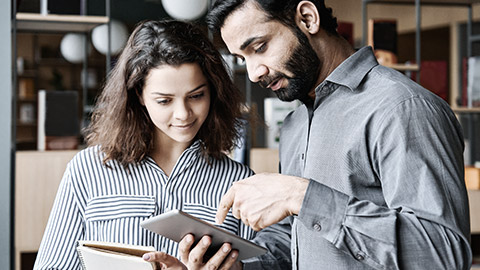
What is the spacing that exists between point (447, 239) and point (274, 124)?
2657 millimetres

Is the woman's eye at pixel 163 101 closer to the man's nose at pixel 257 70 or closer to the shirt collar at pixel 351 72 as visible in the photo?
the man's nose at pixel 257 70

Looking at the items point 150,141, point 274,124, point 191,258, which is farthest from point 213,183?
point 274,124

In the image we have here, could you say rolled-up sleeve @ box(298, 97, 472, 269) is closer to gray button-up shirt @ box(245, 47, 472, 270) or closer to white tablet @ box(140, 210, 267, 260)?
gray button-up shirt @ box(245, 47, 472, 270)

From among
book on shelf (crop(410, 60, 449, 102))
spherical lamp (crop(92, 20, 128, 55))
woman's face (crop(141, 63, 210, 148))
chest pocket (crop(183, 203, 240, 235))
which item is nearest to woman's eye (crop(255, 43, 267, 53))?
woman's face (crop(141, 63, 210, 148))

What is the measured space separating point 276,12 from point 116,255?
63cm

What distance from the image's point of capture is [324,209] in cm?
108

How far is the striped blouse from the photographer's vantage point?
1533 mm

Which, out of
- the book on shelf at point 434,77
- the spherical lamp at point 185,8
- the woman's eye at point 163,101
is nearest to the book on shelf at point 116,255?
the woman's eye at point 163,101

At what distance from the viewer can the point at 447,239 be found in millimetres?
1041

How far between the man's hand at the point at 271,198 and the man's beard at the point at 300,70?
285mm

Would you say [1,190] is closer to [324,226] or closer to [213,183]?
[213,183]

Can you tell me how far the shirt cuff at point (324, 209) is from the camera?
1074 millimetres

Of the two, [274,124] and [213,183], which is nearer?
[213,183]

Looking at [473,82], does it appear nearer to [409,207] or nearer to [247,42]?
[247,42]
